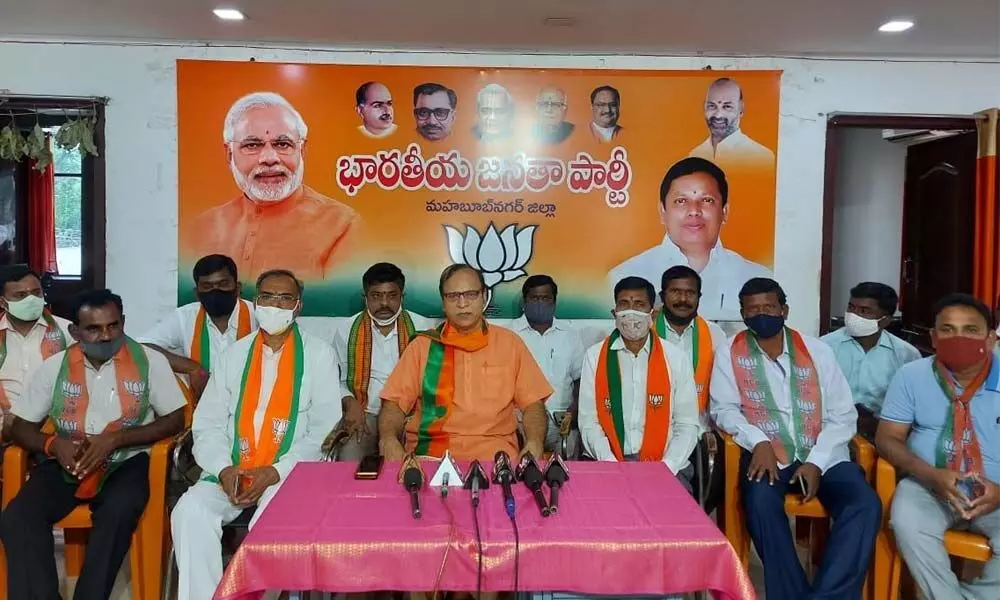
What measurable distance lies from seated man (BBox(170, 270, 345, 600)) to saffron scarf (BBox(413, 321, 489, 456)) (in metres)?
0.40

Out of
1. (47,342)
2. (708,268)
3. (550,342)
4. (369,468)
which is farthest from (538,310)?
(47,342)

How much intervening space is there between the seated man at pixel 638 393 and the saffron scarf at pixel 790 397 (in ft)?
0.86

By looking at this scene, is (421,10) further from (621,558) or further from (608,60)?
(621,558)

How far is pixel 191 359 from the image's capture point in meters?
4.14

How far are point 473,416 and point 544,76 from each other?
2358 millimetres

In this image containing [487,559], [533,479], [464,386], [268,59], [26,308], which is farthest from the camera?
[268,59]

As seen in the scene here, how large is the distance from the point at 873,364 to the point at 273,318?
3045 millimetres

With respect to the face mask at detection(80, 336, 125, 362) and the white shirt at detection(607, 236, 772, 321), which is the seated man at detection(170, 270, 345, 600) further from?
the white shirt at detection(607, 236, 772, 321)

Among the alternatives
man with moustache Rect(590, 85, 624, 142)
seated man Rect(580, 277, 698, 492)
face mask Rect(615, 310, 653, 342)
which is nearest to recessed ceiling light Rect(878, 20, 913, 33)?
man with moustache Rect(590, 85, 624, 142)

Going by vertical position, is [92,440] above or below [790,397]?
below

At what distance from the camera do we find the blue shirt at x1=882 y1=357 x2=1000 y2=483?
122 inches

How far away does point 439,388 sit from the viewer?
3.30 m

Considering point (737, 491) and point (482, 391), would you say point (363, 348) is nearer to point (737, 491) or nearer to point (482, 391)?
point (482, 391)

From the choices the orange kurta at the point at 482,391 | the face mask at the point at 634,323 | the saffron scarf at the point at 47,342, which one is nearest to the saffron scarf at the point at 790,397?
the face mask at the point at 634,323
